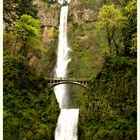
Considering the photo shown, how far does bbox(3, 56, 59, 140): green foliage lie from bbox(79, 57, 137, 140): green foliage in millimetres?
2355

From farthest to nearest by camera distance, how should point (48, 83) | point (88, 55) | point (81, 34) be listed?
point (81, 34) → point (88, 55) → point (48, 83)

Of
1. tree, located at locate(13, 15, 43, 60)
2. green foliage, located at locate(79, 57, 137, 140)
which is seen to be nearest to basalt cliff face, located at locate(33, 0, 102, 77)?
tree, located at locate(13, 15, 43, 60)

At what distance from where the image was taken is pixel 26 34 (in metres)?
32.9

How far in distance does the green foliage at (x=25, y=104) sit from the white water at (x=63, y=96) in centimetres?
82

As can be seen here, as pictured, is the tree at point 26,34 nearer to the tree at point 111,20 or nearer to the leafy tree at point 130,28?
the tree at point 111,20

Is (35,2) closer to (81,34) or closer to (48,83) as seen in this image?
(81,34)

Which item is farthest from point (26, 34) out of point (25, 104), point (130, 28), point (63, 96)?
point (63, 96)

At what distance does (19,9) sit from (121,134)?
Answer: 15.5 m

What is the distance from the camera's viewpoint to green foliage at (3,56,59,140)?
2661 centimetres

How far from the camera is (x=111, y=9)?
31734 millimetres

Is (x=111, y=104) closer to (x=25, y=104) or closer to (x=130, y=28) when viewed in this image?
(x=25, y=104)

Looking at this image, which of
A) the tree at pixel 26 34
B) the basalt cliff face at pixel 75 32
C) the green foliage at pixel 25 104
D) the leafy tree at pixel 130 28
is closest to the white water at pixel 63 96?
the basalt cliff face at pixel 75 32

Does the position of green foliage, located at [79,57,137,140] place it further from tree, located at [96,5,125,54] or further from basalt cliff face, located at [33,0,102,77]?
basalt cliff face, located at [33,0,102,77]

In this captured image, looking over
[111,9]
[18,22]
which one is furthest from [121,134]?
[18,22]
